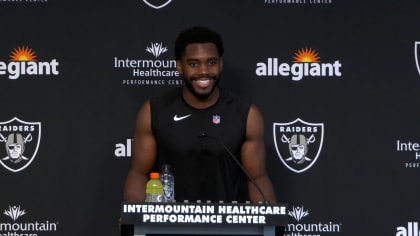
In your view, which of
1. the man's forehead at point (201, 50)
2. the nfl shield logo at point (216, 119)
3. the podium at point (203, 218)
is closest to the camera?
the podium at point (203, 218)

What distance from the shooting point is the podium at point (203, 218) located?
2.73m

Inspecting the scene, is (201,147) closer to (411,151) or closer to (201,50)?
(201,50)

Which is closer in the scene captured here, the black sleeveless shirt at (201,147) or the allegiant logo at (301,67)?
the black sleeveless shirt at (201,147)

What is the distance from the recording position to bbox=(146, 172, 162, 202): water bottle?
3.25 m

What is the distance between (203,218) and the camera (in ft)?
8.99

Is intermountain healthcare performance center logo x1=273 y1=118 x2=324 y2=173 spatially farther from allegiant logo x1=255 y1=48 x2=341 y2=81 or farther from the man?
the man

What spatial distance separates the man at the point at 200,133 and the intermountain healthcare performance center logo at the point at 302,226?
2.13ft

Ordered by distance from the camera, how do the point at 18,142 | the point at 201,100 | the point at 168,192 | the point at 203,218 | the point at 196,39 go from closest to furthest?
the point at 203,218 < the point at 168,192 < the point at 196,39 < the point at 201,100 < the point at 18,142

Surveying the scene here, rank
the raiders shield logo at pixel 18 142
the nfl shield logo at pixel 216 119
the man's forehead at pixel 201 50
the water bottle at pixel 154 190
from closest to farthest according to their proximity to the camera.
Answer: the water bottle at pixel 154 190 < the man's forehead at pixel 201 50 < the nfl shield logo at pixel 216 119 < the raiders shield logo at pixel 18 142

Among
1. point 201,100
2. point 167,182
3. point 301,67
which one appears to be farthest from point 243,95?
point 167,182

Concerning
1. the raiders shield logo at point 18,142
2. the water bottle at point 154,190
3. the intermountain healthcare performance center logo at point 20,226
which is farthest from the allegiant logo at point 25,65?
the water bottle at point 154,190

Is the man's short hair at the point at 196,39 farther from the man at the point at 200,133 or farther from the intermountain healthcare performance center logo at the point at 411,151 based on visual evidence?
the intermountain healthcare performance center logo at the point at 411,151

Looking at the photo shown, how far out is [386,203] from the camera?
4.45 meters

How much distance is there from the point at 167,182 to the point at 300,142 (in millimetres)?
1034
